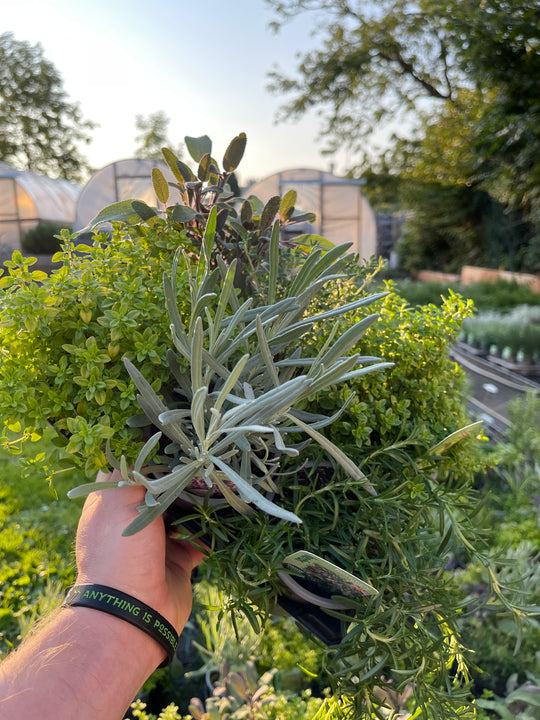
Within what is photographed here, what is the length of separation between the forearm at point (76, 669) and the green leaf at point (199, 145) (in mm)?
528

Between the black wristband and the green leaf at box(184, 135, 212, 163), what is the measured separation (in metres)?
0.50

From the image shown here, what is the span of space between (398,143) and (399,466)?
13.3 m

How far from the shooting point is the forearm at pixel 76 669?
473 mm

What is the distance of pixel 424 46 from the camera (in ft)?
36.3

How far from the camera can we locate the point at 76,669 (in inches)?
19.4

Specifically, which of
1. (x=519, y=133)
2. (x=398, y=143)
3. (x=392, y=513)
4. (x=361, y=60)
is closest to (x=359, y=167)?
(x=398, y=143)

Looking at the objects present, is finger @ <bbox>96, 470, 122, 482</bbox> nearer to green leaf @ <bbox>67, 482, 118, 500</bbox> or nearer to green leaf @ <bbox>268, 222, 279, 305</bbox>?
green leaf @ <bbox>67, 482, 118, 500</bbox>

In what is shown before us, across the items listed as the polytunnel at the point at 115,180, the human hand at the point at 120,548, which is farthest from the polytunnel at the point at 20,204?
the human hand at the point at 120,548

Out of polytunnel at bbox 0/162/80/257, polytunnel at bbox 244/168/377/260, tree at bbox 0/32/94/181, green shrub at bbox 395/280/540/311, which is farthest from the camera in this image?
tree at bbox 0/32/94/181

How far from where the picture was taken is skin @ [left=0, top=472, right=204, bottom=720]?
48 centimetres

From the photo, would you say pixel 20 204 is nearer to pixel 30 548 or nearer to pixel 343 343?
pixel 30 548

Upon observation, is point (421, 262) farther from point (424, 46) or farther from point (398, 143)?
point (424, 46)

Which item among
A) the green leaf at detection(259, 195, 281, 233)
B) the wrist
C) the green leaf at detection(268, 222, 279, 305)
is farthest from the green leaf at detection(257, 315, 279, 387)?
the wrist

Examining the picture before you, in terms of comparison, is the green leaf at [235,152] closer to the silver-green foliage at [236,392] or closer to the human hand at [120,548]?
the silver-green foliage at [236,392]
